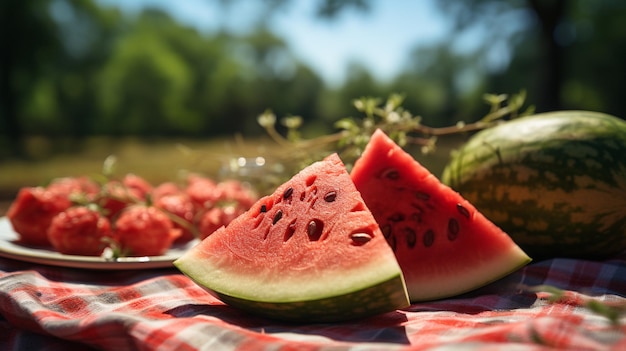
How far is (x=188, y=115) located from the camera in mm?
22406

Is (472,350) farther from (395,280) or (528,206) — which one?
(528,206)

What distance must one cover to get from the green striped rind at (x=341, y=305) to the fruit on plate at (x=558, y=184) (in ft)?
2.39

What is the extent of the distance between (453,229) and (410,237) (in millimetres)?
109

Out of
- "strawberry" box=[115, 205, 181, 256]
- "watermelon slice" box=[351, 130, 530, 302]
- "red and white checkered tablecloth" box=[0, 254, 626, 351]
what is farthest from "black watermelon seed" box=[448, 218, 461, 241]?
"strawberry" box=[115, 205, 181, 256]

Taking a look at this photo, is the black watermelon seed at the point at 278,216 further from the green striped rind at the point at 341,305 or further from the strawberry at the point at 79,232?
the strawberry at the point at 79,232

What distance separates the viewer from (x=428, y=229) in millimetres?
1481

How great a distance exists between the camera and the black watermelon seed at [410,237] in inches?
57.9

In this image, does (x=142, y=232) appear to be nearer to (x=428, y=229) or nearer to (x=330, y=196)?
(x=330, y=196)

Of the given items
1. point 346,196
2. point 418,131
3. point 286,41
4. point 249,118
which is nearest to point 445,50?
point 249,118

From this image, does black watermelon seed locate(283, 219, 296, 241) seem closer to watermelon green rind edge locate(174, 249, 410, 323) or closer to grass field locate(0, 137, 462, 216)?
watermelon green rind edge locate(174, 249, 410, 323)

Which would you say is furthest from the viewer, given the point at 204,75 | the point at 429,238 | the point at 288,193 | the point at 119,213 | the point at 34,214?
the point at 204,75

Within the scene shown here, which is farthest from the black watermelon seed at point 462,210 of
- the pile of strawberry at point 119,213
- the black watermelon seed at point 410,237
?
the pile of strawberry at point 119,213

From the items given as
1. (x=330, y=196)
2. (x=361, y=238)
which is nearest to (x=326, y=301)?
(x=361, y=238)

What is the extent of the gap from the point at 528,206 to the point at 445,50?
13.2 meters
